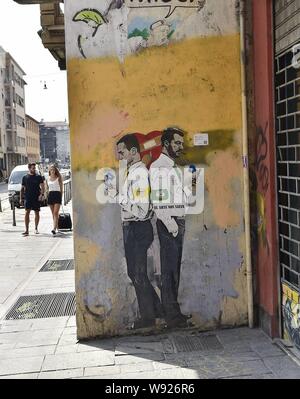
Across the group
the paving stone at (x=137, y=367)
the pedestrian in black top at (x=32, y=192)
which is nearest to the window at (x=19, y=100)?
the pedestrian in black top at (x=32, y=192)

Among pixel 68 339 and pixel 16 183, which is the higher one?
pixel 16 183

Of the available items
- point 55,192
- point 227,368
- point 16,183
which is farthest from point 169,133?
point 16,183

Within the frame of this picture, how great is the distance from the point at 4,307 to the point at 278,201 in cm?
387

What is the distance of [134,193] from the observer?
17.3 feet

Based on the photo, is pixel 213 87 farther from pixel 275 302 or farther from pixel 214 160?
pixel 275 302

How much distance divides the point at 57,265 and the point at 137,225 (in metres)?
4.24

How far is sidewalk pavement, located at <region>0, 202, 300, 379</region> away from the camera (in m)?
4.34

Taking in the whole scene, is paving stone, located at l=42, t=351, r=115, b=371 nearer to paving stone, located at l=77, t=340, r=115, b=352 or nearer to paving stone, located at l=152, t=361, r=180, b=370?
paving stone, located at l=77, t=340, r=115, b=352

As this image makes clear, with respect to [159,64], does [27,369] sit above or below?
below

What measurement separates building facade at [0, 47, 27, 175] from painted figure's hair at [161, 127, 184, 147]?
69953 millimetres

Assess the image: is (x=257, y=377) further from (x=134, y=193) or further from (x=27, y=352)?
(x=27, y=352)

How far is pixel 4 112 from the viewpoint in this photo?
7462 cm

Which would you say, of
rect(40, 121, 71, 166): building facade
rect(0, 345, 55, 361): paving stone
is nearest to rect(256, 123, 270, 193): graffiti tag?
rect(0, 345, 55, 361): paving stone
